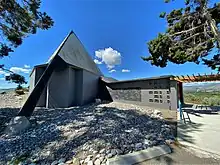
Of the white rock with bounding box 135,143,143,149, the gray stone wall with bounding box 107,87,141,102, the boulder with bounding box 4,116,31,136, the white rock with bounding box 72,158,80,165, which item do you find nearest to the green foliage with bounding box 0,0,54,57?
the boulder with bounding box 4,116,31,136

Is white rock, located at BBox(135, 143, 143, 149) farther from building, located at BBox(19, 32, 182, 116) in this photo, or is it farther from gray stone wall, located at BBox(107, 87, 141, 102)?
gray stone wall, located at BBox(107, 87, 141, 102)

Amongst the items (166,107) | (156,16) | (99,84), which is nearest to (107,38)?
(99,84)

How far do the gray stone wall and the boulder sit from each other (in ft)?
30.0

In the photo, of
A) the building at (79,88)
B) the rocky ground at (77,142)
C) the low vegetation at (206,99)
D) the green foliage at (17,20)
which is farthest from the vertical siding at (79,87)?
the low vegetation at (206,99)

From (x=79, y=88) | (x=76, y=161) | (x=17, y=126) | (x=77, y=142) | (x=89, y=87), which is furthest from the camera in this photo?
(x=89, y=87)

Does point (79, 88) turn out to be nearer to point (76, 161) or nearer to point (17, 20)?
point (17, 20)

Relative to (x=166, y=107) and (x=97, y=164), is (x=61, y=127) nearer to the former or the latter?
(x=97, y=164)

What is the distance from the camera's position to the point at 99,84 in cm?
1568

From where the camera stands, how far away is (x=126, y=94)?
1320cm

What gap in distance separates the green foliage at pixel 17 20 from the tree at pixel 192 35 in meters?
8.56

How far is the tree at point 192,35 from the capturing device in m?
8.22

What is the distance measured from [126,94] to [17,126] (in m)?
9.80

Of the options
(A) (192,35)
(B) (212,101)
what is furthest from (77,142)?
(B) (212,101)

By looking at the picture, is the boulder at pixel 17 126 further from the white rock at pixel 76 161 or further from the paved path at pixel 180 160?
the paved path at pixel 180 160
